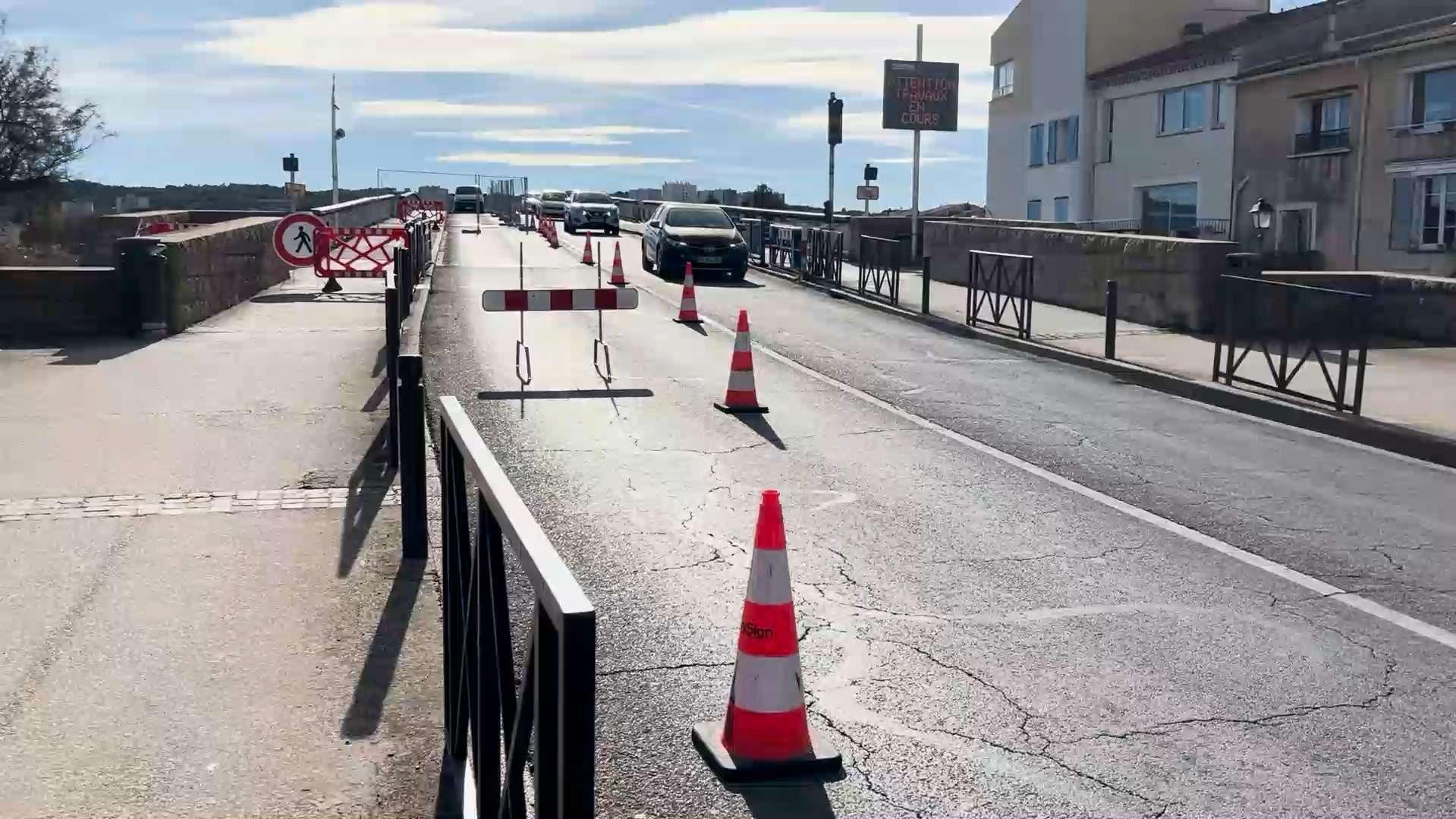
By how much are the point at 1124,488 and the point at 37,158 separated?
53.0 meters

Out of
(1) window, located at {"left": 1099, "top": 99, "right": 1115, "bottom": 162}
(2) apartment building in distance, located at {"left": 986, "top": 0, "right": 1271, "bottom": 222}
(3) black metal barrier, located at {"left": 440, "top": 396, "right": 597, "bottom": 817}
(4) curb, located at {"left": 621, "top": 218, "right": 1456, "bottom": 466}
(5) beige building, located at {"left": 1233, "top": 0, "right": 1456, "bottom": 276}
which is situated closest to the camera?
(3) black metal barrier, located at {"left": 440, "top": 396, "right": 597, "bottom": 817}

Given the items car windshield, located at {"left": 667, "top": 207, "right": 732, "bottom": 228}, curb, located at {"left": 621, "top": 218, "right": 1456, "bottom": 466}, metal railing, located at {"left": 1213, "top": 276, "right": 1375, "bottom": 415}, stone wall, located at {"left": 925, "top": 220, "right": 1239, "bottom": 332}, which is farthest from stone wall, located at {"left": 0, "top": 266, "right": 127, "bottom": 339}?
car windshield, located at {"left": 667, "top": 207, "right": 732, "bottom": 228}

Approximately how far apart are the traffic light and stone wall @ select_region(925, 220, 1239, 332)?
37.3ft

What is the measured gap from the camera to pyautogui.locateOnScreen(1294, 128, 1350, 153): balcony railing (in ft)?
125

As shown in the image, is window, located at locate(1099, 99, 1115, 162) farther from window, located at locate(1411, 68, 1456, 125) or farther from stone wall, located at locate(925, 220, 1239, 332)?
stone wall, located at locate(925, 220, 1239, 332)

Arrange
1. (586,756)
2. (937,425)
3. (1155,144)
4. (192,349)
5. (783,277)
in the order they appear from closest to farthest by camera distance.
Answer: (586,756)
(937,425)
(192,349)
(783,277)
(1155,144)

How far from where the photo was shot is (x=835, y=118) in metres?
41.0

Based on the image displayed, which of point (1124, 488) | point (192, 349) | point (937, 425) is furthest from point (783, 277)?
point (1124, 488)

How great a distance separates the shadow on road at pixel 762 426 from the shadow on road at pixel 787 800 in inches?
266

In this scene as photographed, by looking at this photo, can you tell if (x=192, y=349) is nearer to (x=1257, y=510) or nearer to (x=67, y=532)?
(x=67, y=532)

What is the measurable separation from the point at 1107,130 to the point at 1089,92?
65.4 inches

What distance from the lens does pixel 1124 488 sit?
10336 mm

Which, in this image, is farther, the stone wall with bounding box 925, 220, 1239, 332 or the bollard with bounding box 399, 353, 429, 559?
the stone wall with bounding box 925, 220, 1239, 332

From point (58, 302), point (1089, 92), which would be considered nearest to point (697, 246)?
point (58, 302)
